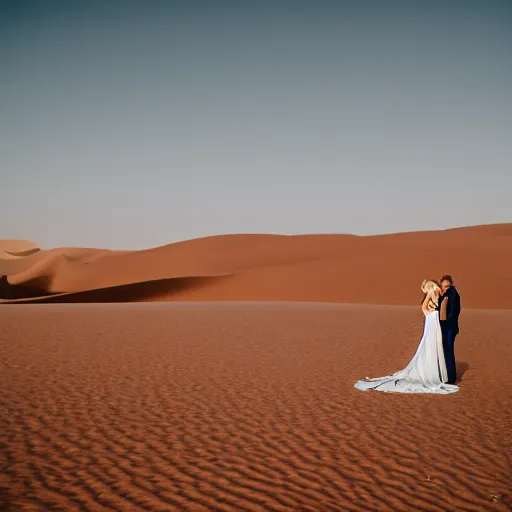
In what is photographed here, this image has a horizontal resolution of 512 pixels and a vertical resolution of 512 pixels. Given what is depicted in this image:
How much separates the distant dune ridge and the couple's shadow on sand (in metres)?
Answer: 22.5

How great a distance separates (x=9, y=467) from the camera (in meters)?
5.86

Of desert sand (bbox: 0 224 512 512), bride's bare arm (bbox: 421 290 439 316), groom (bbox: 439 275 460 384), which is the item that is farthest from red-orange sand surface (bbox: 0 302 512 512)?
bride's bare arm (bbox: 421 290 439 316)

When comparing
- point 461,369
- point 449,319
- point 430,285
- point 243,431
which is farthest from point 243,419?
point 461,369

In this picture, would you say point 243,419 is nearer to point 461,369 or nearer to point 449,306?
point 449,306

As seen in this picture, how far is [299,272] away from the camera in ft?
Result: 152

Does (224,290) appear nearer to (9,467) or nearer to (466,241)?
(466,241)

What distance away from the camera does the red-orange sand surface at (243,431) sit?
5.26 metres

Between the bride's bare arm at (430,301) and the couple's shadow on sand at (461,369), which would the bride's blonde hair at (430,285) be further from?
the couple's shadow on sand at (461,369)

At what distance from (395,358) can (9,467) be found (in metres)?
9.63

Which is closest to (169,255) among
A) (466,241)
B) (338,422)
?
(466,241)

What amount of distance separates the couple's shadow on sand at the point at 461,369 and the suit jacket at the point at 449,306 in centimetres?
143

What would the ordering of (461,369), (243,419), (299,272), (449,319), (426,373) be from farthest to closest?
(299,272) → (461,369) → (449,319) → (426,373) → (243,419)

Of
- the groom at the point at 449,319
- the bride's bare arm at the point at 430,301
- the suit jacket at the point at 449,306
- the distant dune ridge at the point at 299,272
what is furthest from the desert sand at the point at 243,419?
the distant dune ridge at the point at 299,272

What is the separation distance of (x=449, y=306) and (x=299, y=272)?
36.0 metres
